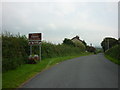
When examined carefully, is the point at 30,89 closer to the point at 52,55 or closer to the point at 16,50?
the point at 16,50

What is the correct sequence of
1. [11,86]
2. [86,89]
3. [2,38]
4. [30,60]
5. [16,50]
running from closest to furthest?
[86,89] → [11,86] → [2,38] → [16,50] → [30,60]

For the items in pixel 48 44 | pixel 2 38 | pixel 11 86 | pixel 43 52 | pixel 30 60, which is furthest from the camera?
pixel 48 44

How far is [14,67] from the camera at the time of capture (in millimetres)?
11477

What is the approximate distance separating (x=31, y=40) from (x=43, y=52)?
4.53 meters

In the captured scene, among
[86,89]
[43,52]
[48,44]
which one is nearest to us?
[86,89]

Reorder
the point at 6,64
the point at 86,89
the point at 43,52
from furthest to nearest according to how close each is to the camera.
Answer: the point at 43,52
the point at 6,64
the point at 86,89

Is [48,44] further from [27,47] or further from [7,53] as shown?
[7,53]

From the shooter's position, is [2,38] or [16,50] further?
[16,50]

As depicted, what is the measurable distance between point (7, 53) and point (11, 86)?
5568 millimetres

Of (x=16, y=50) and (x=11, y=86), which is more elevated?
(x=16, y=50)

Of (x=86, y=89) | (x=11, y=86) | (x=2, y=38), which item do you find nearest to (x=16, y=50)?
(x=2, y=38)

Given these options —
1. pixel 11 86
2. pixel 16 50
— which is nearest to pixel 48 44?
pixel 16 50

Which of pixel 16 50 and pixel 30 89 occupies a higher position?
pixel 16 50

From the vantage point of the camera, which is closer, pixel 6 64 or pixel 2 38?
pixel 6 64
